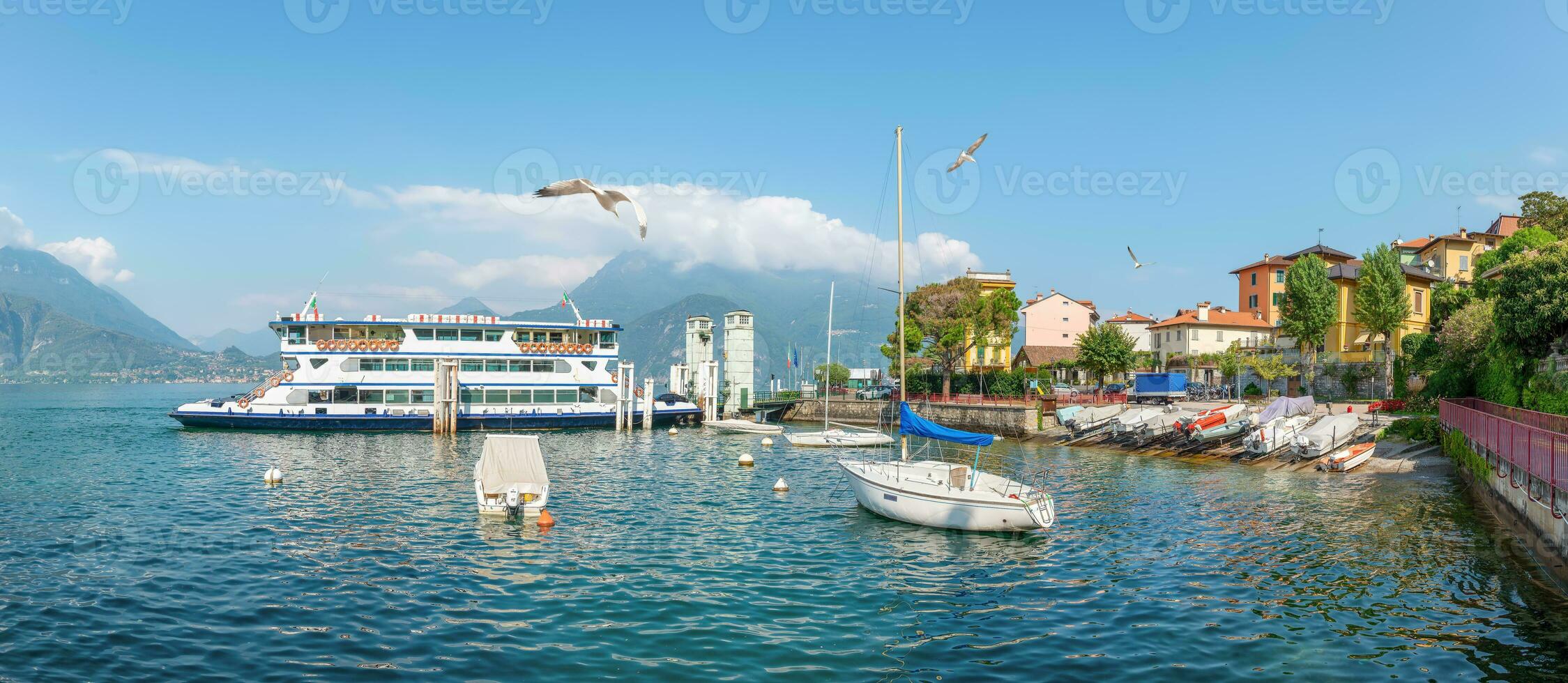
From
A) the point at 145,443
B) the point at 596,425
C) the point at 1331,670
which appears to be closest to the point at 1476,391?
the point at 1331,670

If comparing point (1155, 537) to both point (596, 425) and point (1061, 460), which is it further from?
point (596, 425)

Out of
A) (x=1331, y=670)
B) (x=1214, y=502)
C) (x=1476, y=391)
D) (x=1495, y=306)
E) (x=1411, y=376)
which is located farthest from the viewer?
(x=1411, y=376)

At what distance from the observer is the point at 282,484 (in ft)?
100

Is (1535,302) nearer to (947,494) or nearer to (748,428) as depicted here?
(947,494)

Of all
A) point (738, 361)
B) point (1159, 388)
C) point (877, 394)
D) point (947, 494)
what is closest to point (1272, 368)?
point (1159, 388)

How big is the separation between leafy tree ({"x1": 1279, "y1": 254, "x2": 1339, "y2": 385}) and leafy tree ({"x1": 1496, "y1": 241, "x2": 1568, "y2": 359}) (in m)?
38.2

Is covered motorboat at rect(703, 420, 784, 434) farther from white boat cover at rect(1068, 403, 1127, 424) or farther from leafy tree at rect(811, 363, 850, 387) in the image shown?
leafy tree at rect(811, 363, 850, 387)

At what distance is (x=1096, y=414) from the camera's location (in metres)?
56.1

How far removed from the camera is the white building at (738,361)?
71.8 m

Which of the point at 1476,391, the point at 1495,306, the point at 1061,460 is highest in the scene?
the point at 1495,306

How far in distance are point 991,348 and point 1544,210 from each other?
4263 centimetres

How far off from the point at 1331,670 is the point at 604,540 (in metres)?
15.5

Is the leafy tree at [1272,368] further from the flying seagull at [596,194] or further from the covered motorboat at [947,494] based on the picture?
the flying seagull at [596,194]

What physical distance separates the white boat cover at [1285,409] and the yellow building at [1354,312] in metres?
27.1
